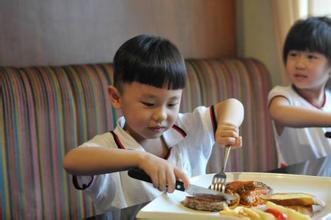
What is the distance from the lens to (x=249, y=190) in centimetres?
94

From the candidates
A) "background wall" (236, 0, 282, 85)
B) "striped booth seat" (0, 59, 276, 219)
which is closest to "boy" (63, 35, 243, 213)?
"striped booth seat" (0, 59, 276, 219)

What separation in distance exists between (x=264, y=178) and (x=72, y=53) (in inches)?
37.9

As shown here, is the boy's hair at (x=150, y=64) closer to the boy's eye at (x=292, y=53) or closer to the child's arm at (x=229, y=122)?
the child's arm at (x=229, y=122)

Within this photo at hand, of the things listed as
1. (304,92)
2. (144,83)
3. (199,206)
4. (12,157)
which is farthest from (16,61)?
(199,206)

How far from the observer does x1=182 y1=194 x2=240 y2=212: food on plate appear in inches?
34.2

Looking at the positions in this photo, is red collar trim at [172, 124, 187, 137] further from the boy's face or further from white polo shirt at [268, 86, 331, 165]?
white polo shirt at [268, 86, 331, 165]

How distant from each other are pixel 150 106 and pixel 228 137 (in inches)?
6.4

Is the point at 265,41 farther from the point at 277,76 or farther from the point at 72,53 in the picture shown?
the point at 72,53

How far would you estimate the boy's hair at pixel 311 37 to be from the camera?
169cm

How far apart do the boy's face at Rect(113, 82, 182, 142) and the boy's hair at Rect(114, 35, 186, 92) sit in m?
0.01

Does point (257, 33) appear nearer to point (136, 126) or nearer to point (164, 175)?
point (136, 126)

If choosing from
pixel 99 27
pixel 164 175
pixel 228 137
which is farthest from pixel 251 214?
pixel 99 27

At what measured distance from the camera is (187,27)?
2205 mm

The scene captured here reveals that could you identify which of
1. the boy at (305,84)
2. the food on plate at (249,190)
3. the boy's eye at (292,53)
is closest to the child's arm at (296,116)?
the boy at (305,84)
